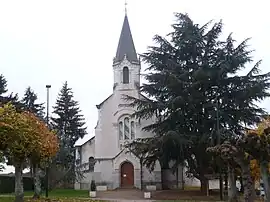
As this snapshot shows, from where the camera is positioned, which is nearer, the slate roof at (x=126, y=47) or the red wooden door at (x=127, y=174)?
the red wooden door at (x=127, y=174)

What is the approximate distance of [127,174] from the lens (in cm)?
4653

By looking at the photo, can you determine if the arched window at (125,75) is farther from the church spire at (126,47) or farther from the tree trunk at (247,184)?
the tree trunk at (247,184)

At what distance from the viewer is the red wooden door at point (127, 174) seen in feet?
152

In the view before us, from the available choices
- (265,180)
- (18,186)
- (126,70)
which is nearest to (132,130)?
(126,70)

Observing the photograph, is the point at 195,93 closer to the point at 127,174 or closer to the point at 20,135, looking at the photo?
the point at 127,174

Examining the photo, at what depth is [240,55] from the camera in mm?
36062

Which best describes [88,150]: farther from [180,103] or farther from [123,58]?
[180,103]

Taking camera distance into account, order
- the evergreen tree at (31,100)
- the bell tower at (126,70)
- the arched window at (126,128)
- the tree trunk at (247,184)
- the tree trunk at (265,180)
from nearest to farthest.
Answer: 1. the tree trunk at (247,184)
2. the tree trunk at (265,180)
3. the arched window at (126,128)
4. the bell tower at (126,70)
5. the evergreen tree at (31,100)

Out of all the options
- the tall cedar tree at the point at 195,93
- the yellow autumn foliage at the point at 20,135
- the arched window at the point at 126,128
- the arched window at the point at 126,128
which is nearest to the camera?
the yellow autumn foliage at the point at 20,135

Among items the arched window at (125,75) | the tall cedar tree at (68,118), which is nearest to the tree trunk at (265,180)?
the arched window at (125,75)

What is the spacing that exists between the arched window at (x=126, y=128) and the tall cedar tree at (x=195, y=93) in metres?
9.83

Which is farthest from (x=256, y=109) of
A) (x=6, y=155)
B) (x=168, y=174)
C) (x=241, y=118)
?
(x=6, y=155)

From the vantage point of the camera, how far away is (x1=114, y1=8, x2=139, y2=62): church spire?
50156 mm

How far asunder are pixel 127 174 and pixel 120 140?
158 inches
